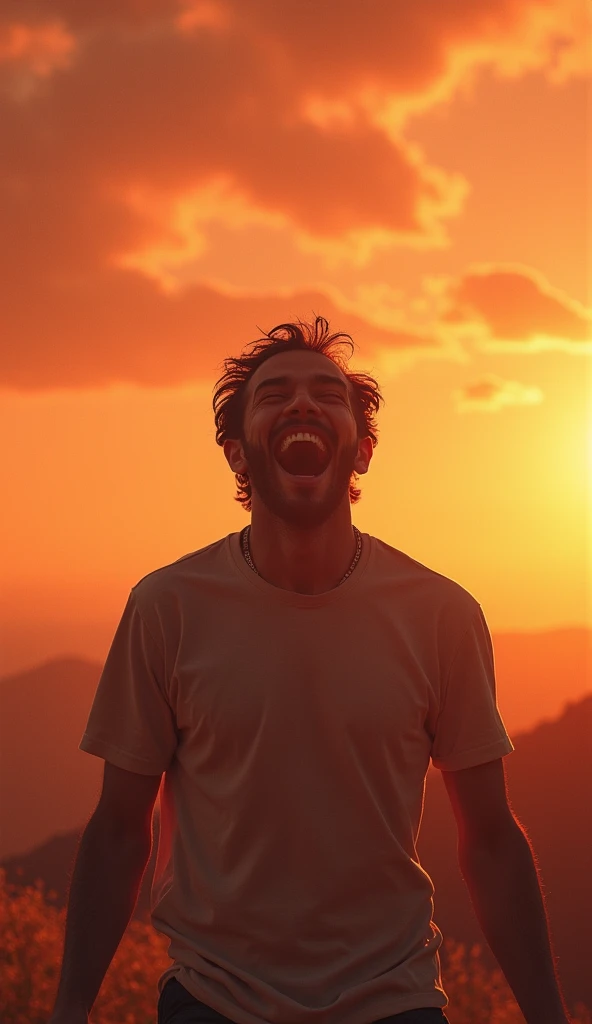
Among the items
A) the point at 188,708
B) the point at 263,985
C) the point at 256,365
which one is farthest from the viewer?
the point at 256,365

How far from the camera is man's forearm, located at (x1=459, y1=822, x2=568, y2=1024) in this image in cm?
335

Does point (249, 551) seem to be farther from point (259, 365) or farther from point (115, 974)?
point (115, 974)

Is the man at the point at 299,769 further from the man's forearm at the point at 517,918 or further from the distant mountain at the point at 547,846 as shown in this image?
the distant mountain at the point at 547,846

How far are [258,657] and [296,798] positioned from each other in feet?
1.54

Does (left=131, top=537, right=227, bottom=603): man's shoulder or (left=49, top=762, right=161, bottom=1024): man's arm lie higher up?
(left=131, top=537, right=227, bottom=603): man's shoulder

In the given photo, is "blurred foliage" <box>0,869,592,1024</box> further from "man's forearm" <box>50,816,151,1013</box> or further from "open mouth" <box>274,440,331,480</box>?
"open mouth" <box>274,440,331,480</box>

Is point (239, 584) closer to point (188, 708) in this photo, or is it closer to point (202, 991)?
point (188, 708)

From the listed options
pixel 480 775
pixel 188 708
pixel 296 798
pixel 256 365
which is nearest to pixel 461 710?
pixel 480 775

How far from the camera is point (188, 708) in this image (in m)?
3.33

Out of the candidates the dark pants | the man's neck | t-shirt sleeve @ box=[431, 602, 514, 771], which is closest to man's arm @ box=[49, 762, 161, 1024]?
the dark pants

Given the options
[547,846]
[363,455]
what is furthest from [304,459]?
[547,846]

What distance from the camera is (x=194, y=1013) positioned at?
3066 millimetres

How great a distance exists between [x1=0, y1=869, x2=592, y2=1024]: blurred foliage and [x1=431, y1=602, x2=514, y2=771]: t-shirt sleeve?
4.76 meters

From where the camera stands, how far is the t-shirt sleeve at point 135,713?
3371 mm
